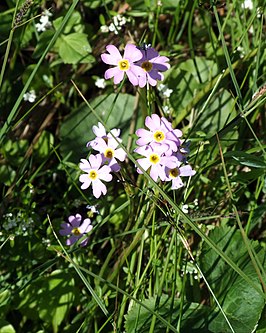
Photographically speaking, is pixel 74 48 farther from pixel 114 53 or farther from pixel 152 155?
pixel 152 155

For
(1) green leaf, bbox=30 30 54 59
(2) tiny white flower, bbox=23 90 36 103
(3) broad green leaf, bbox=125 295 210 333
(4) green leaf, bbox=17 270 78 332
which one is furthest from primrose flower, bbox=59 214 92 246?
(1) green leaf, bbox=30 30 54 59

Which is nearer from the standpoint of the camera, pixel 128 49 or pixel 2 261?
pixel 128 49

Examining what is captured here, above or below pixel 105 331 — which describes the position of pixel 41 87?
above

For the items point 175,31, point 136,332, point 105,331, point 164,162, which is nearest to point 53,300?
point 105,331

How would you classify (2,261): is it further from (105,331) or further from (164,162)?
(164,162)

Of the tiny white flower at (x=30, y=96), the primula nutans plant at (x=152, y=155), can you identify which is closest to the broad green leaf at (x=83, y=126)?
the tiny white flower at (x=30, y=96)

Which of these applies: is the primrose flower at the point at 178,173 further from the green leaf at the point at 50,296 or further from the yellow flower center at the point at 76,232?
the green leaf at the point at 50,296

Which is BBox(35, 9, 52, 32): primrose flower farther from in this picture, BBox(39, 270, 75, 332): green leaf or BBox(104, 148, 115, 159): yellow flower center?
BBox(39, 270, 75, 332): green leaf

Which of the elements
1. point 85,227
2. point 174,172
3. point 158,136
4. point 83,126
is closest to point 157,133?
point 158,136
